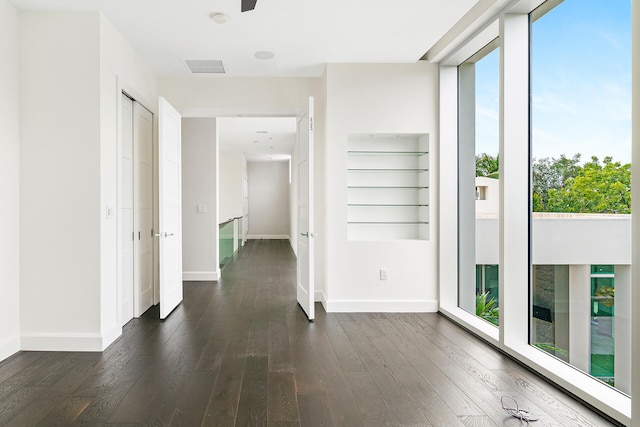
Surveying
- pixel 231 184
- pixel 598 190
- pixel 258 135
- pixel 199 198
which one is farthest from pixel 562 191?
pixel 231 184

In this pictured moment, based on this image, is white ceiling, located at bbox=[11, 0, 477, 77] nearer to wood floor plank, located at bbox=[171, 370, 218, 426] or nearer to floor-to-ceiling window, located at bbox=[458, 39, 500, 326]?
floor-to-ceiling window, located at bbox=[458, 39, 500, 326]

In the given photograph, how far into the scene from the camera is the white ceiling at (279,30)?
127 inches

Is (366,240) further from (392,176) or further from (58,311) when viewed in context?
(58,311)

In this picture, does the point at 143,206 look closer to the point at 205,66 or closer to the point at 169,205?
the point at 169,205

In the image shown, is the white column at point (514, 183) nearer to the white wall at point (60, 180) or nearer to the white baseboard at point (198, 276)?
the white wall at point (60, 180)

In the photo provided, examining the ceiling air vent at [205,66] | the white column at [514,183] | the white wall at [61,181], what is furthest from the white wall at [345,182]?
the white wall at [61,181]

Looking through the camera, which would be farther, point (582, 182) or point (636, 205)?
point (582, 182)

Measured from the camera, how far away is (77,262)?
10.9 feet

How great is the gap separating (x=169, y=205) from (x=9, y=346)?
1778 mm

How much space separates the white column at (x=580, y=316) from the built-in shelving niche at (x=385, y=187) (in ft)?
6.37

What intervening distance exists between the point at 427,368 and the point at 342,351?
0.66m

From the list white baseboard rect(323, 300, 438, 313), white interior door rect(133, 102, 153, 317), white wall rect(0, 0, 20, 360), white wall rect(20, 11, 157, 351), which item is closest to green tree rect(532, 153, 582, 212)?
white baseboard rect(323, 300, 438, 313)

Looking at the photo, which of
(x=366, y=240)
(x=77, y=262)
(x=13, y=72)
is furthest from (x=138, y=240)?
(x=366, y=240)

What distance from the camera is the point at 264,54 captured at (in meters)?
4.22
